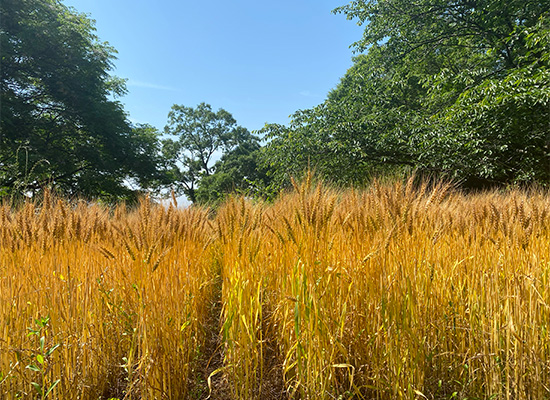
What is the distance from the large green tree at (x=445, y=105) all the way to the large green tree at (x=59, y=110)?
8209 mm

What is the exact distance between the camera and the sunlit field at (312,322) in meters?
1.23

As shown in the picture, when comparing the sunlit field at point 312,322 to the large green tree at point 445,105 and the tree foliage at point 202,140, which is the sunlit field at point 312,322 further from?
the tree foliage at point 202,140

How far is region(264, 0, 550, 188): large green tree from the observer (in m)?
7.64

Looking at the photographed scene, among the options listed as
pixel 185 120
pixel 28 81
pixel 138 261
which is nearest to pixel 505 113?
pixel 138 261

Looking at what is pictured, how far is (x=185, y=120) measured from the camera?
2997cm

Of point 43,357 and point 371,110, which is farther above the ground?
point 371,110

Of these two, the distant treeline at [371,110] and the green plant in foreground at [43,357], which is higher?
the distant treeline at [371,110]

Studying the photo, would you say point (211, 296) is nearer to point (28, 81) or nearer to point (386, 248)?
point (386, 248)

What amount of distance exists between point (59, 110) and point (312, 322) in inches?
656

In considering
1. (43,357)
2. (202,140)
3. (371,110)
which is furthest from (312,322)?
(202,140)

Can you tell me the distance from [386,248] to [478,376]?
0.65 metres

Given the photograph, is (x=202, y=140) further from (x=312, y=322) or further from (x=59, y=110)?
(x=312, y=322)

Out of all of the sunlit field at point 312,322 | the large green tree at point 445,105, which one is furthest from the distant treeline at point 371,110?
the sunlit field at point 312,322

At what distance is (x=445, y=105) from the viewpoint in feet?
34.5
